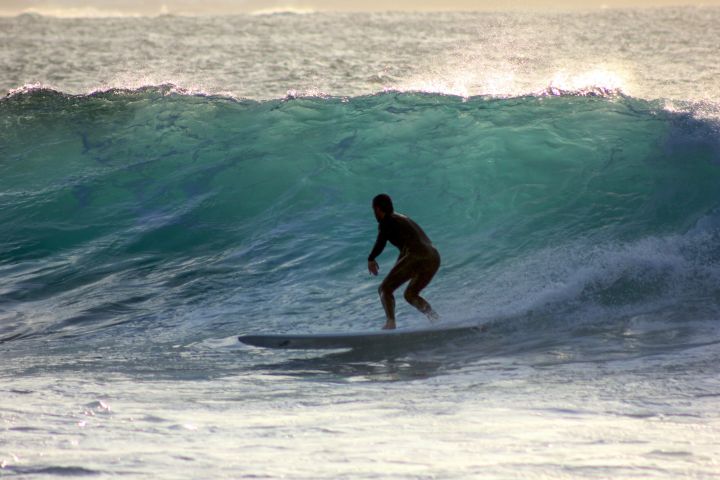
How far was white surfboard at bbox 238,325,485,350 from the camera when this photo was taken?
7.68 m

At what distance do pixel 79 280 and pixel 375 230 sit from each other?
3.75 metres

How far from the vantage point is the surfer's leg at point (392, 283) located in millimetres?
8062

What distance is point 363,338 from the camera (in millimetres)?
7699

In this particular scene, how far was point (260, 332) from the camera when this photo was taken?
8820mm

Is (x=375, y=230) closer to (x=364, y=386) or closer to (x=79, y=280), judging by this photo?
(x=79, y=280)

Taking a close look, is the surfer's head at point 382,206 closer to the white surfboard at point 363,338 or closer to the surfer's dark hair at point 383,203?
the surfer's dark hair at point 383,203

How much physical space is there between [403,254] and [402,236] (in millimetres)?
180

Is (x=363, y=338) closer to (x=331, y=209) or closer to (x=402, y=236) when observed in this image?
(x=402, y=236)

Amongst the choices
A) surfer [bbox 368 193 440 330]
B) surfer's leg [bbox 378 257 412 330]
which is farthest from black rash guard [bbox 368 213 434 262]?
surfer's leg [bbox 378 257 412 330]

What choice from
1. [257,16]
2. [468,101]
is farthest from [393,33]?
[468,101]

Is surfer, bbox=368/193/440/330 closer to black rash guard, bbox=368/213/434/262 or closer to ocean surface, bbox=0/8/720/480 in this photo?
black rash guard, bbox=368/213/434/262

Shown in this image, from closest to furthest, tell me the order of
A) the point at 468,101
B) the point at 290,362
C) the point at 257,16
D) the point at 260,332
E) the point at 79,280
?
the point at 290,362 < the point at 260,332 < the point at 79,280 < the point at 468,101 < the point at 257,16

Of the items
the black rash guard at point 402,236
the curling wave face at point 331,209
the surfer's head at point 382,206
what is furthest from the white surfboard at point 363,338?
the surfer's head at point 382,206

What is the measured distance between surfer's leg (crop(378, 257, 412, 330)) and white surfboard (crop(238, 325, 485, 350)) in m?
0.34
